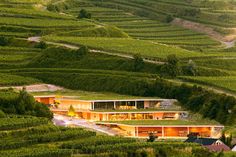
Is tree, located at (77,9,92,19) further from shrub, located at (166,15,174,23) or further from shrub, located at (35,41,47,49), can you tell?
shrub, located at (35,41,47,49)

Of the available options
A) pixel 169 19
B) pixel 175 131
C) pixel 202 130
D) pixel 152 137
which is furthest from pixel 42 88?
pixel 169 19

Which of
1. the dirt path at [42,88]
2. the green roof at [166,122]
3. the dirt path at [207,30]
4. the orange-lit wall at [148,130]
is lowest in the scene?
the dirt path at [207,30]

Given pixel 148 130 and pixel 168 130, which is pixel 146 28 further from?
pixel 168 130

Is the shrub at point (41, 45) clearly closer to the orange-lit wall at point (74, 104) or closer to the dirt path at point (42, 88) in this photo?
the dirt path at point (42, 88)

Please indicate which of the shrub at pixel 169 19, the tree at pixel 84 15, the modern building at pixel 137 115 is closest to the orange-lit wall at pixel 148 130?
the modern building at pixel 137 115

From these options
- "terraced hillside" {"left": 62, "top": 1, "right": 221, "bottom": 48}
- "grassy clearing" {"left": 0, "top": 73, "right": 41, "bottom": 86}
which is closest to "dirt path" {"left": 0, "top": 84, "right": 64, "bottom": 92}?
"grassy clearing" {"left": 0, "top": 73, "right": 41, "bottom": 86}

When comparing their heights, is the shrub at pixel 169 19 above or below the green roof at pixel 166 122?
below
